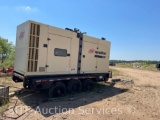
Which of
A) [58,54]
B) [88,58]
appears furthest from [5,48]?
[58,54]

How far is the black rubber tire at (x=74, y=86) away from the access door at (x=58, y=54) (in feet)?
2.41

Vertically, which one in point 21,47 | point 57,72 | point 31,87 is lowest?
point 31,87

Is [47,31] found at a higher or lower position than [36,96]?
higher

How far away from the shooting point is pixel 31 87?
830 cm

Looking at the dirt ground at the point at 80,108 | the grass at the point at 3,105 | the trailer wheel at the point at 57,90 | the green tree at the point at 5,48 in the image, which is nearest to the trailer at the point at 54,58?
the trailer wheel at the point at 57,90

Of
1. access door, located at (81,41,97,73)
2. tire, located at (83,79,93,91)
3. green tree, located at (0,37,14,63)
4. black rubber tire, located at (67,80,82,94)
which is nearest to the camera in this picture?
black rubber tire, located at (67,80,82,94)

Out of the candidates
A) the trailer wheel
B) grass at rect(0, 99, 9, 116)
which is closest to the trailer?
the trailer wheel

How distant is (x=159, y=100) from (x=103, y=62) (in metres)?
4.46

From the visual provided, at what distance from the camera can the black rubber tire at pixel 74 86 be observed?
9703 mm

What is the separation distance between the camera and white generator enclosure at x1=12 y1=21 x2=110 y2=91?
8117 millimetres

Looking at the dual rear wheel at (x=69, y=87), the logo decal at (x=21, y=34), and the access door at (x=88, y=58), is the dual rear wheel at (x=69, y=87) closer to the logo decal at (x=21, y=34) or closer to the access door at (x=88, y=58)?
the access door at (x=88, y=58)

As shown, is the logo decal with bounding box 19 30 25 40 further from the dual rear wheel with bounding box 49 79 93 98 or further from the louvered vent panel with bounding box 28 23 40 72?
the dual rear wheel with bounding box 49 79 93 98

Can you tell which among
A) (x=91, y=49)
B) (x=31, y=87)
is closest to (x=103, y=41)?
(x=91, y=49)

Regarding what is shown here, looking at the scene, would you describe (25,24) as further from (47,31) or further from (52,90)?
(52,90)
